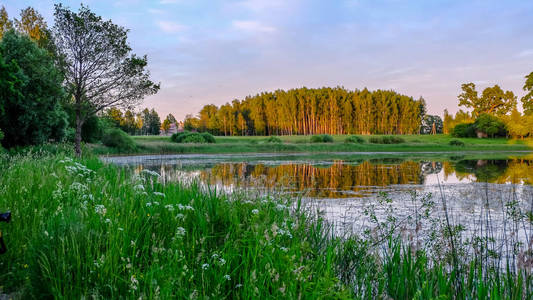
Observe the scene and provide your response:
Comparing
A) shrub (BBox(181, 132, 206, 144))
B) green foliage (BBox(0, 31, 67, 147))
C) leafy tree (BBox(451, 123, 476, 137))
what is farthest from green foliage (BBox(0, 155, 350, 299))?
leafy tree (BBox(451, 123, 476, 137))

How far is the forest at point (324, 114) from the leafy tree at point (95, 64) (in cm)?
6543

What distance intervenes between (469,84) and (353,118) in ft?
85.8

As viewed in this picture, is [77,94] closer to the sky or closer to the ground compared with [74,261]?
closer to the sky

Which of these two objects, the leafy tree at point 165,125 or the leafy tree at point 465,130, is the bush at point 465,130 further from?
the leafy tree at point 165,125

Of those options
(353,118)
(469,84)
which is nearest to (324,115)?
(353,118)

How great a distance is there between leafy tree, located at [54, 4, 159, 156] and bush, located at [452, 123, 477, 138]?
61.6 meters

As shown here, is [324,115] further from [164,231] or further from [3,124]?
[164,231]

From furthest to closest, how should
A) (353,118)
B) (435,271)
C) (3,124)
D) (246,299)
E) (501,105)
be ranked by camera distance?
(353,118) → (501,105) → (3,124) → (435,271) → (246,299)

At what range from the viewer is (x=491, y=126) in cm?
6638

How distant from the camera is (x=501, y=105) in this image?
79.6m

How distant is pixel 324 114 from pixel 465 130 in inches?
1258

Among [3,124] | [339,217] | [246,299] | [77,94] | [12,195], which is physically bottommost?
[339,217]

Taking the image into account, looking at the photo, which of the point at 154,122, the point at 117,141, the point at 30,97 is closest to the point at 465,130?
the point at 117,141

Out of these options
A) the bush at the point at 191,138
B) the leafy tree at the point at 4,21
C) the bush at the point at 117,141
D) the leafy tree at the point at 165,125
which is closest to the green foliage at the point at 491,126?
the bush at the point at 191,138
